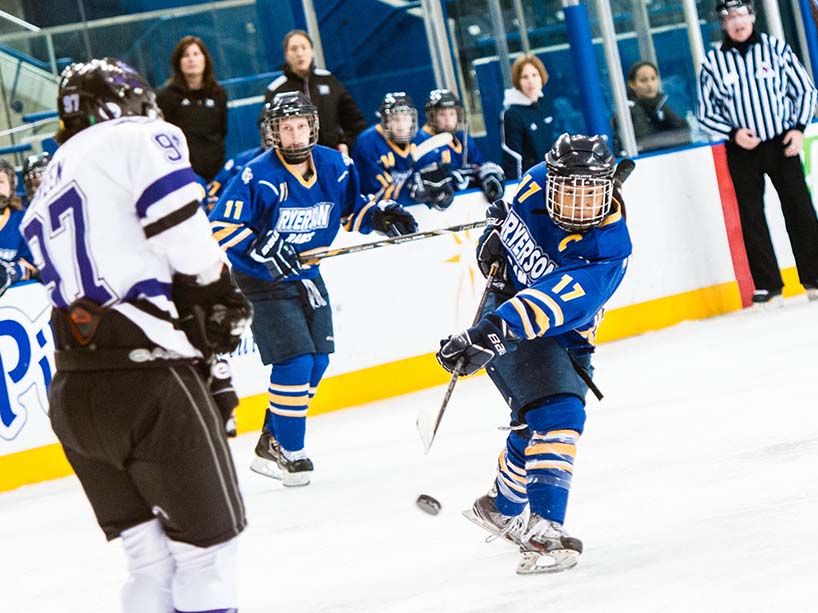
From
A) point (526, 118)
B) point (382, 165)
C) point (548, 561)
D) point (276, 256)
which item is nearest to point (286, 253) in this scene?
point (276, 256)

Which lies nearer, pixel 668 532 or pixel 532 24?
pixel 668 532

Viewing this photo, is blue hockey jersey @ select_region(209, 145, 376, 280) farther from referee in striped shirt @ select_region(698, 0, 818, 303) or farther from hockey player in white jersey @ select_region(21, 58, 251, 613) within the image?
referee in striped shirt @ select_region(698, 0, 818, 303)

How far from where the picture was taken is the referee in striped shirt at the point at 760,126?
6258mm

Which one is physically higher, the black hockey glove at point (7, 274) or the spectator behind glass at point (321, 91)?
the spectator behind glass at point (321, 91)

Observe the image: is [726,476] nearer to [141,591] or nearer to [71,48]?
[141,591]

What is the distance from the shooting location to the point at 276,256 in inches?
161

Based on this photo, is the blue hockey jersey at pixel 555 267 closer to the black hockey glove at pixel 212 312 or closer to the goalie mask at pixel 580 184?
the goalie mask at pixel 580 184

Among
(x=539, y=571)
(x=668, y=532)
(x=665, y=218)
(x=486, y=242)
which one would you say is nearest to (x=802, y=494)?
(x=668, y=532)

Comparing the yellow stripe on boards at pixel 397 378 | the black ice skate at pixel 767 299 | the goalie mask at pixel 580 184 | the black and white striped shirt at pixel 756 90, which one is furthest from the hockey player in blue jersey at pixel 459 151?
the goalie mask at pixel 580 184

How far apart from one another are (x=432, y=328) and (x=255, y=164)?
1.81 m

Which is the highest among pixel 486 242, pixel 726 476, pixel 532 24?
pixel 532 24

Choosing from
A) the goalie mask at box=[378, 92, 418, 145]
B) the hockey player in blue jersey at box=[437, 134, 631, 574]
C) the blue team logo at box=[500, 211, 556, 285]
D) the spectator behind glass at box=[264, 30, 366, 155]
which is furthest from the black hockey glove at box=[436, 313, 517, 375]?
the goalie mask at box=[378, 92, 418, 145]

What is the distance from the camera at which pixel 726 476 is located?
328 cm

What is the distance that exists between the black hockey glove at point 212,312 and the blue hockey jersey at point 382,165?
388 centimetres
